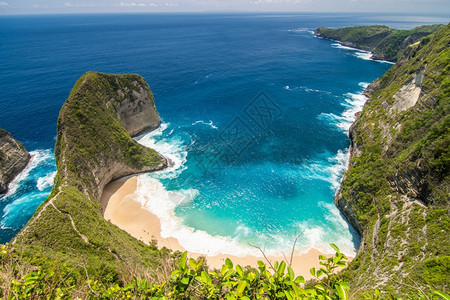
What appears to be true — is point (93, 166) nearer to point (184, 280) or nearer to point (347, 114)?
point (184, 280)

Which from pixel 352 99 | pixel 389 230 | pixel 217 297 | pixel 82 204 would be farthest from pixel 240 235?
pixel 352 99

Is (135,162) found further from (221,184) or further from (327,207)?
(327,207)

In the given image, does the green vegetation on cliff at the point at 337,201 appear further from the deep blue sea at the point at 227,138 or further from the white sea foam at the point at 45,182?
the white sea foam at the point at 45,182

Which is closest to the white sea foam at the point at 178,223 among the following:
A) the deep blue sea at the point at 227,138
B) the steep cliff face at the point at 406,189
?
the deep blue sea at the point at 227,138

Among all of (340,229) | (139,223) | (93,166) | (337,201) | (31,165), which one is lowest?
(139,223)

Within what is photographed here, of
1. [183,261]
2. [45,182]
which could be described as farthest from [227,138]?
[183,261]

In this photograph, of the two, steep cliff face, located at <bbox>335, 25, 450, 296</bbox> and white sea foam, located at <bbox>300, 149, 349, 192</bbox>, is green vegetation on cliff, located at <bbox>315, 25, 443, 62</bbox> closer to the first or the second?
steep cliff face, located at <bbox>335, 25, 450, 296</bbox>
